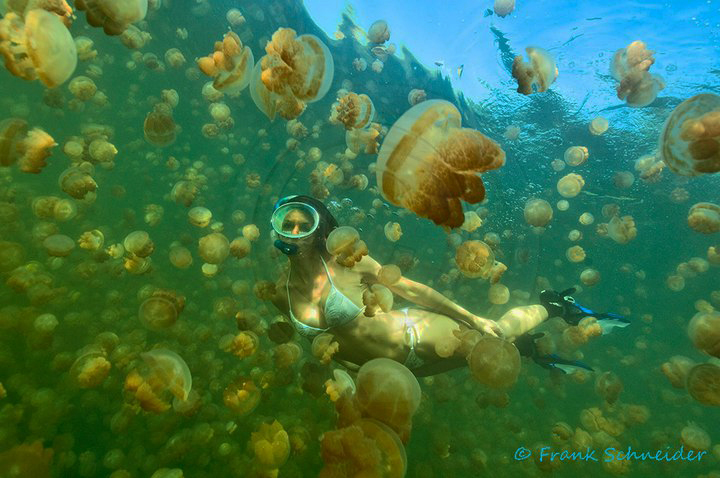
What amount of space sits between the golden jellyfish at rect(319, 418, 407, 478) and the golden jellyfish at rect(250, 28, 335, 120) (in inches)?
132

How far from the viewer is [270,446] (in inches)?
148

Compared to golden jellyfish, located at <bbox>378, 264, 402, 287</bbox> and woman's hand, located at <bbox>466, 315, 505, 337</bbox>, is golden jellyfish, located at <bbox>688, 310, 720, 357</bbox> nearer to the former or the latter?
woman's hand, located at <bbox>466, 315, 505, 337</bbox>

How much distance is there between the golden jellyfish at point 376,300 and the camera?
13.1 feet

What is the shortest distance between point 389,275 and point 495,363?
1.50m

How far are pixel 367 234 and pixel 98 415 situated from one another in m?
14.6

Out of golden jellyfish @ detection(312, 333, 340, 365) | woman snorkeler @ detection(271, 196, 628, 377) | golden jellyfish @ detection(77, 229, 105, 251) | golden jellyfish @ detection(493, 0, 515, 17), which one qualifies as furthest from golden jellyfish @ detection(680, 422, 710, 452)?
golden jellyfish @ detection(493, 0, 515, 17)

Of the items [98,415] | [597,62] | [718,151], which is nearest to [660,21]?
[597,62]

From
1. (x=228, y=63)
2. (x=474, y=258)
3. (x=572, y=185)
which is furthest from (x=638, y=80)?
(x=228, y=63)

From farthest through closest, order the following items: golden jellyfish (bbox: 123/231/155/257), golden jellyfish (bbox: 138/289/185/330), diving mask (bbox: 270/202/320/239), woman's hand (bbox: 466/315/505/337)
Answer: golden jellyfish (bbox: 123/231/155/257)
woman's hand (bbox: 466/315/505/337)
golden jellyfish (bbox: 138/289/185/330)
diving mask (bbox: 270/202/320/239)

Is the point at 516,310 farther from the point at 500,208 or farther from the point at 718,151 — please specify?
the point at 500,208

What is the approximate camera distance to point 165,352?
364 centimetres

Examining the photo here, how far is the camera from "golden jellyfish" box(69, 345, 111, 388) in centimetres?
396

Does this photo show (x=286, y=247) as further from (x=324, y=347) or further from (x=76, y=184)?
(x=76, y=184)

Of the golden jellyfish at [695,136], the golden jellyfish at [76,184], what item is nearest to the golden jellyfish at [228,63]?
the golden jellyfish at [76,184]
